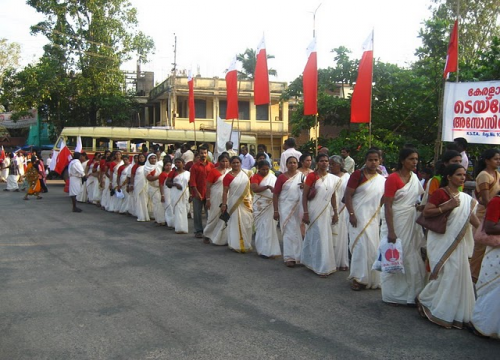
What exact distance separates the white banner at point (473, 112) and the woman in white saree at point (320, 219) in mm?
2779

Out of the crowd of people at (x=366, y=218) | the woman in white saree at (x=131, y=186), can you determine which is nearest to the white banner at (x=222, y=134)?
the woman in white saree at (x=131, y=186)

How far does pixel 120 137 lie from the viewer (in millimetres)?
25812

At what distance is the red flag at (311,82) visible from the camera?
11.4m

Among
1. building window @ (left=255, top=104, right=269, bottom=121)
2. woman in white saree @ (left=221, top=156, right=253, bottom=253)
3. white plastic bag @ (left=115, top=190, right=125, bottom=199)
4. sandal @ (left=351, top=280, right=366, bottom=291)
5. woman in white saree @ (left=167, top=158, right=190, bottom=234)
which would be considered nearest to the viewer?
sandal @ (left=351, top=280, right=366, bottom=291)

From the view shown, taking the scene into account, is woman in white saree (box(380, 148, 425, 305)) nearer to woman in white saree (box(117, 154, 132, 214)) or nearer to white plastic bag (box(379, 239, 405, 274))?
white plastic bag (box(379, 239, 405, 274))

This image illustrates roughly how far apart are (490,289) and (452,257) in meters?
0.47

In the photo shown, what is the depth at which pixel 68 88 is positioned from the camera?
1268 inches

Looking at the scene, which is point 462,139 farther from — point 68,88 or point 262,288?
point 68,88

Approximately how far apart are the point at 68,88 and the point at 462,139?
1120 inches

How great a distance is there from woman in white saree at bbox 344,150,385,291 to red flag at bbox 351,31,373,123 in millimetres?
3526

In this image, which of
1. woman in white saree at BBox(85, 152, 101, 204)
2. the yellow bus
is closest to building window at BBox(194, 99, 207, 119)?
the yellow bus

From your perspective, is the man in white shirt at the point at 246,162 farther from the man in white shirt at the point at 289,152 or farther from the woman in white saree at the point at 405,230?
the woman in white saree at the point at 405,230

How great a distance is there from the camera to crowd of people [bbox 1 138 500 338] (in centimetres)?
496

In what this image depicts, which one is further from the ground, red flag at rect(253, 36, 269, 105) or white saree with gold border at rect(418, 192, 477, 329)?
red flag at rect(253, 36, 269, 105)
